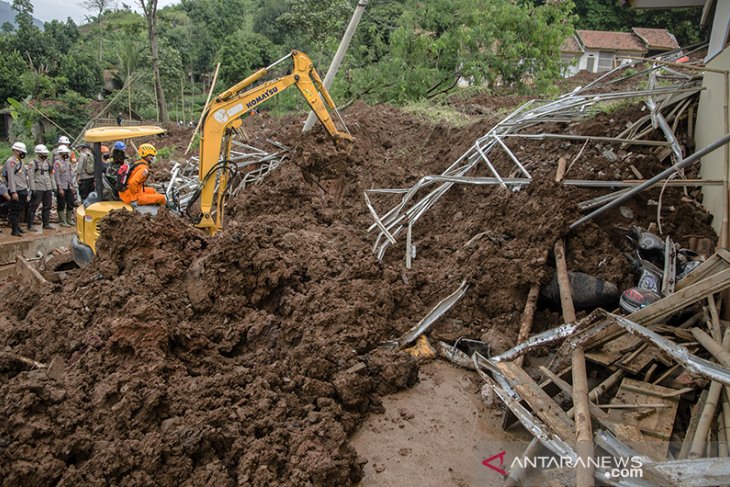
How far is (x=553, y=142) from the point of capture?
756 centimetres

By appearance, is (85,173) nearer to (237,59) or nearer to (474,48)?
(474,48)

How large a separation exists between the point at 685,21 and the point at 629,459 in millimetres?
40279

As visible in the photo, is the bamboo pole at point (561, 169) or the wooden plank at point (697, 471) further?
the bamboo pole at point (561, 169)

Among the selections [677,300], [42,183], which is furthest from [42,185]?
[677,300]

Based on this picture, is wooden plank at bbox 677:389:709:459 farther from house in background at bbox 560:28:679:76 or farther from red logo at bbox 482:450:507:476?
house in background at bbox 560:28:679:76

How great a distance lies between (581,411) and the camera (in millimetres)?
3639

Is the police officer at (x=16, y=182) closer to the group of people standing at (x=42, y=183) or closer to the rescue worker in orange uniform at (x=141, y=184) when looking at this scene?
the group of people standing at (x=42, y=183)

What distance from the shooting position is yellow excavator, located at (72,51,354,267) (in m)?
6.55

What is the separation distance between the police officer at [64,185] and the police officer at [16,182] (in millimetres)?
808

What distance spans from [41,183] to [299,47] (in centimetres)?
2096

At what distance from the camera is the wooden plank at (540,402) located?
12.4 ft

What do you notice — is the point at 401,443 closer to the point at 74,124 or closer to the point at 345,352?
the point at 345,352

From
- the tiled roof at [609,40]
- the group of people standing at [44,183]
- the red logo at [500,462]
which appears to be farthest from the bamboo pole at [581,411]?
the tiled roof at [609,40]

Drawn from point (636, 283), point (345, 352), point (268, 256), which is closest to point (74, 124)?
point (268, 256)
